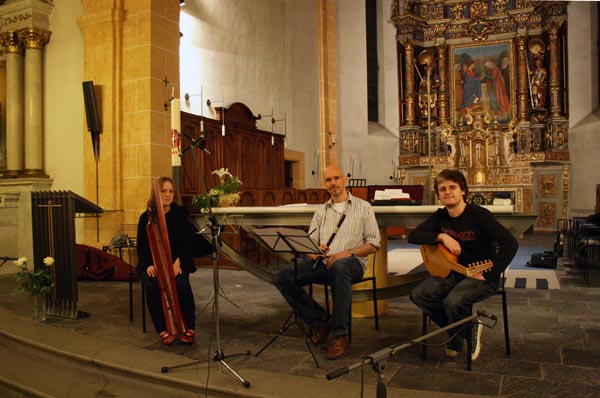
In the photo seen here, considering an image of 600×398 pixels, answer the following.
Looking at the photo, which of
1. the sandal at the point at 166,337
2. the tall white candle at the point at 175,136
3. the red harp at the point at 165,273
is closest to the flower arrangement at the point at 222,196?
the tall white candle at the point at 175,136

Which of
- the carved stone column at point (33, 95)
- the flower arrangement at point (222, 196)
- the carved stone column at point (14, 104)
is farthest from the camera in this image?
the carved stone column at point (14, 104)

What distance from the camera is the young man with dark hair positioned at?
3412 mm

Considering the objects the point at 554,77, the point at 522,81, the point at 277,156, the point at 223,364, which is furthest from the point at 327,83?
the point at 223,364

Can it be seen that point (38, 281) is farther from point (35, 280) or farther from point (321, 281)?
point (321, 281)

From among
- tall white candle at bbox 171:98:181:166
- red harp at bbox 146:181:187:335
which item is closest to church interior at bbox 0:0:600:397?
tall white candle at bbox 171:98:181:166

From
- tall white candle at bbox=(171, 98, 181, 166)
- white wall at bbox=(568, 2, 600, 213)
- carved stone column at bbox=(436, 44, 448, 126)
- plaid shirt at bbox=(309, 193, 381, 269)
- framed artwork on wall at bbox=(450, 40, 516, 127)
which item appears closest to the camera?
plaid shirt at bbox=(309, 193, 381, 269)

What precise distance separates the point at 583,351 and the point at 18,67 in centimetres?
901

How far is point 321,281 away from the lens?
13.1ft

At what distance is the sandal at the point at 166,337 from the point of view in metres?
4.08

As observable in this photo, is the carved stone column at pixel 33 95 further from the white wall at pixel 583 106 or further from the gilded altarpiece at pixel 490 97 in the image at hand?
the white wall at pixel 583 106

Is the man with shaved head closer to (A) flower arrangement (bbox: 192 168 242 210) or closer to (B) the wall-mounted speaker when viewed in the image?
(A) flower arrangement (bbox: 192 168 242 210)

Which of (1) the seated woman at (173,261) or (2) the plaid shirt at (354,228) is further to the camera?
(1) the seated woman at (173,261)

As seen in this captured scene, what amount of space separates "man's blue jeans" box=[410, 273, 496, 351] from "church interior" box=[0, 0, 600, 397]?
0.28 m

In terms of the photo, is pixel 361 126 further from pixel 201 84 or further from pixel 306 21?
pixel 201 84
